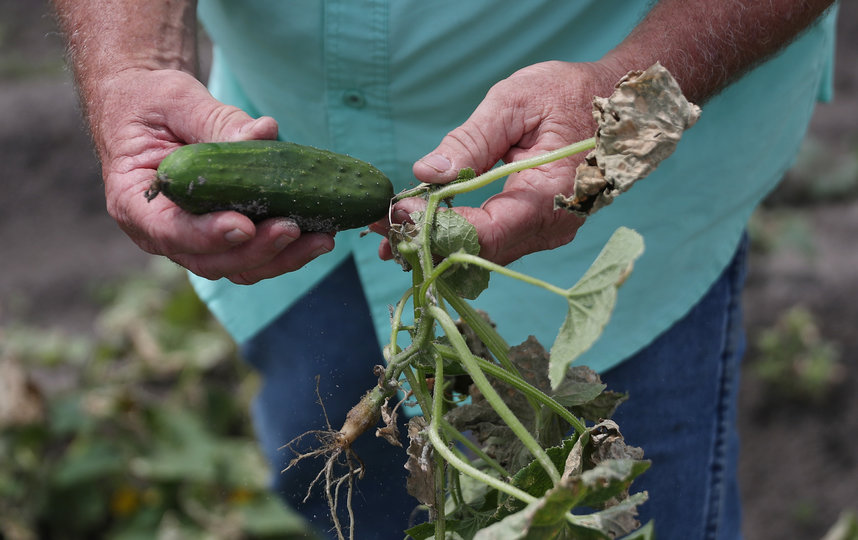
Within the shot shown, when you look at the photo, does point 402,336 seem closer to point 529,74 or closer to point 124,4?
point 529,74

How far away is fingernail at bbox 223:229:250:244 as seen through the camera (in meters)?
1.07

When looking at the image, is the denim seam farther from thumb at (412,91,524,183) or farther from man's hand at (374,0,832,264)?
thumb at (412,91,524,183)

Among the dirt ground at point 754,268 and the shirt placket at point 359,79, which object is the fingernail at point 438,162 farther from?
the dirt ground at point 754,268

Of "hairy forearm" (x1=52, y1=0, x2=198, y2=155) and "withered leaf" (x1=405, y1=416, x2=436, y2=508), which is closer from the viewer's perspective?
"withered leaf" (x1=405, y1=416, x2=436, y2=508)

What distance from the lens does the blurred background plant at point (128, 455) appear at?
278 centimetres

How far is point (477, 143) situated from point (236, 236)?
0.32 meters

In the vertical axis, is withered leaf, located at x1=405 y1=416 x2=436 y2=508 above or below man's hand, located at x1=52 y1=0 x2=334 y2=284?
below

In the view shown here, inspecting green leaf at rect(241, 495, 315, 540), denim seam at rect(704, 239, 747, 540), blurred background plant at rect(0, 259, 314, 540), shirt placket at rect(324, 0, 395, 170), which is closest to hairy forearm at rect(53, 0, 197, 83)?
shirt placket at rect(324, 0, 395, 170)

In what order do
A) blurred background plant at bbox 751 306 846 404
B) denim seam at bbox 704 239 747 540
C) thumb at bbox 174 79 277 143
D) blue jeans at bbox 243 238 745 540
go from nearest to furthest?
thumb at bbox 174 79 277 143
blue jeans at bbox 243 238 745 540
denim seam at bbox 704 239 747 540
blurred background plant at bbox 751 306 846 404

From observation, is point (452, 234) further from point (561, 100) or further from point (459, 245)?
point (561, 100)

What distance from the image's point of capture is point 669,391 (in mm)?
1703

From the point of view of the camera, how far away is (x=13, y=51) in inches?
231

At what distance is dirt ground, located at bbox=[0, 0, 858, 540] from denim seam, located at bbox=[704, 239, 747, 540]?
1.49 metres

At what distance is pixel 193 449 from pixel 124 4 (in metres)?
1.74
